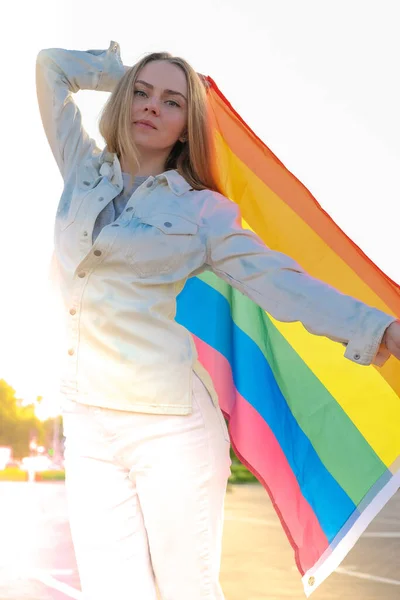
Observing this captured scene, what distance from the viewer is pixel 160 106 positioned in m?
2.84

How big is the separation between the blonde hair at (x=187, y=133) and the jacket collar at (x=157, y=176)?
0.03m

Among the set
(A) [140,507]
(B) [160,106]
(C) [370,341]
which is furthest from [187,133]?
(A) [140,507]

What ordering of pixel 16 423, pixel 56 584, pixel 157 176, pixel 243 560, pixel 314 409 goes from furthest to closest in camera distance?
pixel 16 423, pixel 243 560, pixel 56 584, pixel 314 409, pixel 157 176

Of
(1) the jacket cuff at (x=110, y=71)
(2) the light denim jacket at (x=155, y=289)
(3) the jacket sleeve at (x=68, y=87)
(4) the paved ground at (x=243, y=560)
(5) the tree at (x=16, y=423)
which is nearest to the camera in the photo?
(2) the light denim jacket at (x=155, y=289)

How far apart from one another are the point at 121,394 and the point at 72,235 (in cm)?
46

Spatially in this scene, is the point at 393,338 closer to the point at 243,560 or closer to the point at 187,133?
the point at 187,133

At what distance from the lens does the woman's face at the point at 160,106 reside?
9.32 ft

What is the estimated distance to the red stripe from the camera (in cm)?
353

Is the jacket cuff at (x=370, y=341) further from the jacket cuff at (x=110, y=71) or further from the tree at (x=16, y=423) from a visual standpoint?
the tree at (x=16, y=423)

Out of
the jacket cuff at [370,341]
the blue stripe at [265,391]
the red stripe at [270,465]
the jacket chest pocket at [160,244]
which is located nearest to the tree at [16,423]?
the blue stripe at [265,391]

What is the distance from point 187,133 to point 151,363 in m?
0.74

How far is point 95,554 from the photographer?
8.14 ft

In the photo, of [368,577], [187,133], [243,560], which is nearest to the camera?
[187,133]

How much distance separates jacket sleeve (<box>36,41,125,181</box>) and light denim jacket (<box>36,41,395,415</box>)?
0.82 feet
